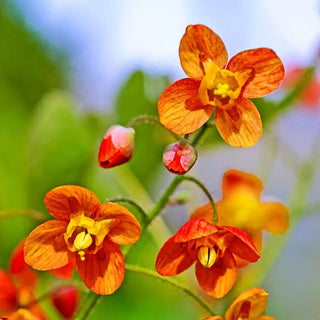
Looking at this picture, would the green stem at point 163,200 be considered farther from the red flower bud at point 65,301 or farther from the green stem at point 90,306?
the red flower bud at point 65,301

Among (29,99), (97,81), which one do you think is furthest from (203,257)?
(97,81)

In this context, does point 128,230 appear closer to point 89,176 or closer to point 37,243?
point 37,243

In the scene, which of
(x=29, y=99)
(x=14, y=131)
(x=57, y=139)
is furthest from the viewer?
(x=29, y=99)

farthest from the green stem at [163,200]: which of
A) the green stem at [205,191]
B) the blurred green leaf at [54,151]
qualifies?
the blurred green leaf at [54,151]

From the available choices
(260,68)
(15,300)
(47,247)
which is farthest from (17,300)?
(260,68)

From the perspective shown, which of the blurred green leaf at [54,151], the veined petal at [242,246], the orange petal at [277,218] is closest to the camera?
the veined petal at [242,246]

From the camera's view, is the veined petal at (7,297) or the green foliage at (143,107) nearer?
the veined petal at (7,297)

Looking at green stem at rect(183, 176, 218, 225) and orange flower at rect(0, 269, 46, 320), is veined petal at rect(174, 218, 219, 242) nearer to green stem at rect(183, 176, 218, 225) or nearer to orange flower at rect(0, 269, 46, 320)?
green stem at rect(183, 176, 218, 225)
